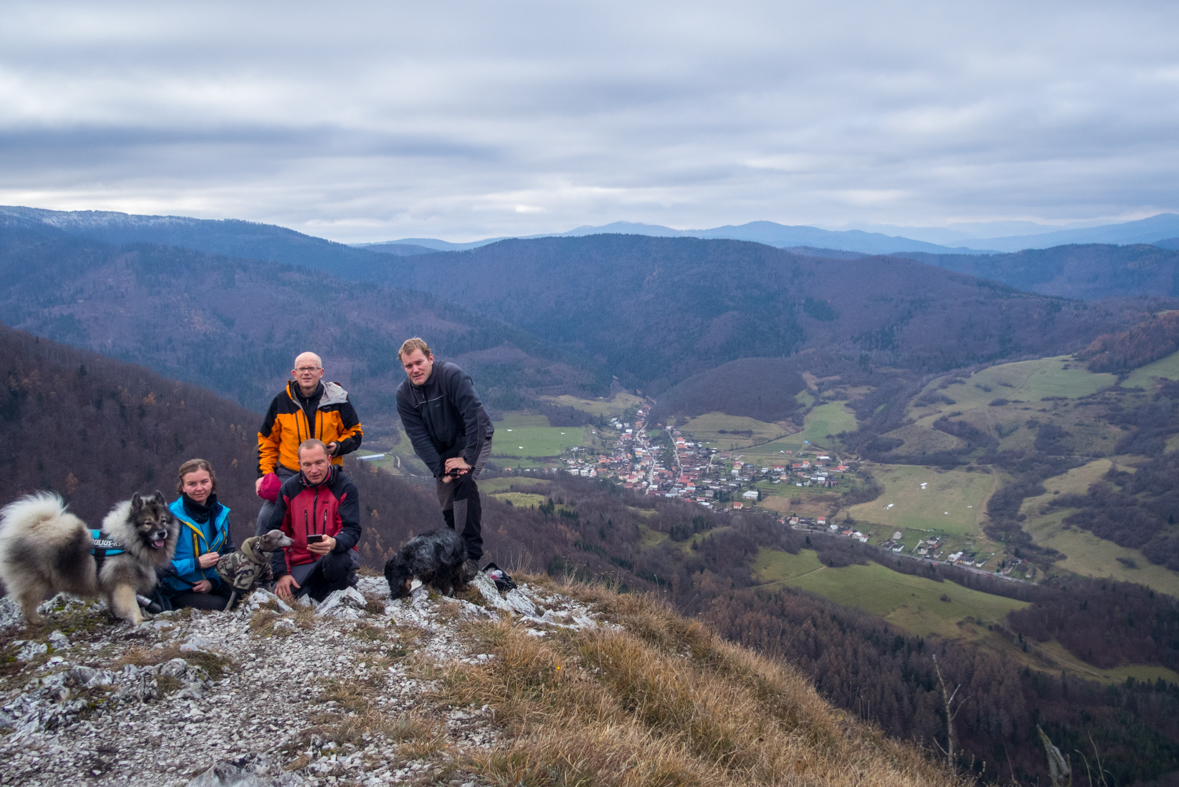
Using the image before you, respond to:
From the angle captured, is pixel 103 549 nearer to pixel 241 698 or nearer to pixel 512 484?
pixel 241 698

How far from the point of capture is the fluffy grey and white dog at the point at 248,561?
648 cm

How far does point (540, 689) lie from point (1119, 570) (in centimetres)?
8578

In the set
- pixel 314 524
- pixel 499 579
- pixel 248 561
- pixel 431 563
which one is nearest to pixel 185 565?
pixel 248 561

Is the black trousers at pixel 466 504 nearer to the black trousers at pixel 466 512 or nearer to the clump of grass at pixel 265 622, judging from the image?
the black trousers at pixel 466 512

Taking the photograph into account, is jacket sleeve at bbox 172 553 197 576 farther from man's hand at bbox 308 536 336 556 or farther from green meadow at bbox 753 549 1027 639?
green meadow at bbox 753 549 1027 639

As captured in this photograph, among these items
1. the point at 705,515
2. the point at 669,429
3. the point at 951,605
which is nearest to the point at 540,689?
the point at 951,605

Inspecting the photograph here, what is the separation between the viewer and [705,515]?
68.9 meters

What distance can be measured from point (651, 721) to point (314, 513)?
423cm

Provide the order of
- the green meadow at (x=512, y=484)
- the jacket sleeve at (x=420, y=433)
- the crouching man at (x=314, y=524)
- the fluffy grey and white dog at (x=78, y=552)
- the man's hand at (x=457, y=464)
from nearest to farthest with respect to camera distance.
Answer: the fluffy grey and white dog at (x=78, y=552)
the crouching man at (x=314, y=524)
the man's hand at (x=457, y=464)
the jacket sleeve at (x=420, y=433)
the green meadow at (x=512, y=484)

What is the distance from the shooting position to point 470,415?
280 inches

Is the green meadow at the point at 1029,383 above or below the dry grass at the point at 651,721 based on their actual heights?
below

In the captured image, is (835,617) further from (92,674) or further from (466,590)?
(92,674)

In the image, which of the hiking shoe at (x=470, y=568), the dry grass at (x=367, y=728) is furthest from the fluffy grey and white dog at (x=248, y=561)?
the dry grass at (x=367, y=728)

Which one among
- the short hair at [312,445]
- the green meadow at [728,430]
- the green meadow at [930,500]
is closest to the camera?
the short hair at [312,445]
